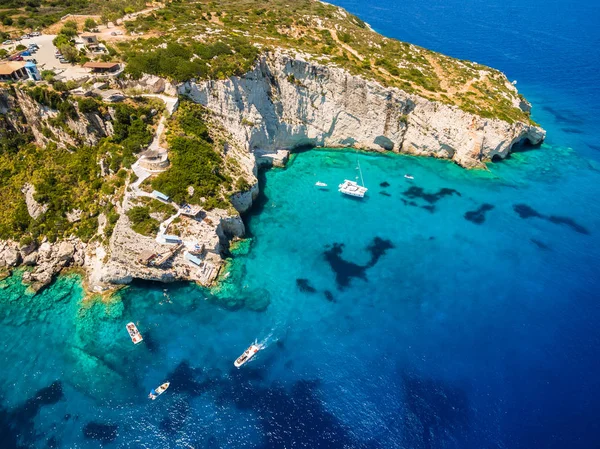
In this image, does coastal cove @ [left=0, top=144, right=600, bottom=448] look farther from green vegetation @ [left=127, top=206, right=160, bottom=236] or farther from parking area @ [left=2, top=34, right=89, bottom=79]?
parking area @ [left=2, top=34, right=89, bottom=79]

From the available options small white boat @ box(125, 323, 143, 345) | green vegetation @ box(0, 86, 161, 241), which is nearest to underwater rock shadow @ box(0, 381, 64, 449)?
small white boat @ box(125, 323, 143, 345)

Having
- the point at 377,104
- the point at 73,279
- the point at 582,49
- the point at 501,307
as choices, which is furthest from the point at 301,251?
the point at 582,49

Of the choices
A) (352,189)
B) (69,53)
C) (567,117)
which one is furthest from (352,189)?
(567,117)

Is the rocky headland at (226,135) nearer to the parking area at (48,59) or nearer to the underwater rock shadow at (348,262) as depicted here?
the parking area at (48,59)

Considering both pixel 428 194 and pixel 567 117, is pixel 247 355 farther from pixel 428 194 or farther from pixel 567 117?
pixel 567 117

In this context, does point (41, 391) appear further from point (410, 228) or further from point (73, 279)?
point (410, 228)

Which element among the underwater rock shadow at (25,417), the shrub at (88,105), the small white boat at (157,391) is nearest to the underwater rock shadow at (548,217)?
the small white boat at (157,391)

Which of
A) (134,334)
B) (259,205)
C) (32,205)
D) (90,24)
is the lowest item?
(134,334)
